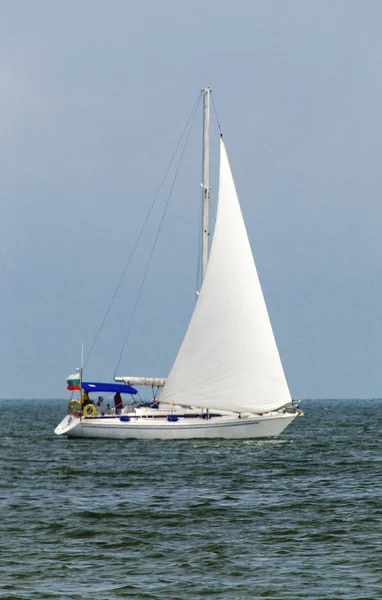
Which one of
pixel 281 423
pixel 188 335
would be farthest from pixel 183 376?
pixel 281 423

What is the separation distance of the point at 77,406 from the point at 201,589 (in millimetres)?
34686

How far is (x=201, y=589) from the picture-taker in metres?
18.7

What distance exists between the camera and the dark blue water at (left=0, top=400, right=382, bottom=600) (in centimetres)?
1906

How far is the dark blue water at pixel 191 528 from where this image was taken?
1906 centimetres

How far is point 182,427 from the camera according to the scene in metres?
49.1

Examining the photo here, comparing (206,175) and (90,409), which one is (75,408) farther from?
(206,175)

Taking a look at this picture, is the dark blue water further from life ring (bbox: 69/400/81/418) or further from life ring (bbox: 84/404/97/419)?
life ring (bbox: 69/400/81/418)

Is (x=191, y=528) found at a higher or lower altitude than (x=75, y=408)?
lower

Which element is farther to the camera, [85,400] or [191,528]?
[85,400]

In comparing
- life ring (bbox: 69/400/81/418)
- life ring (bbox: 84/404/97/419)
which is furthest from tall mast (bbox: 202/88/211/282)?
life ring (bbox: 69/400/81/418)

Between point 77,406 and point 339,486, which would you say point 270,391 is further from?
point 339,486

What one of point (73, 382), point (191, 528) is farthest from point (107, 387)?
point (191, 528)

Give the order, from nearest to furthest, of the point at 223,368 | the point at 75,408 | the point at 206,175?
the point at 223,368 < the point at 75,408 < the point at 206,175

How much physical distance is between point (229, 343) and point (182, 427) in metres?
4.54
